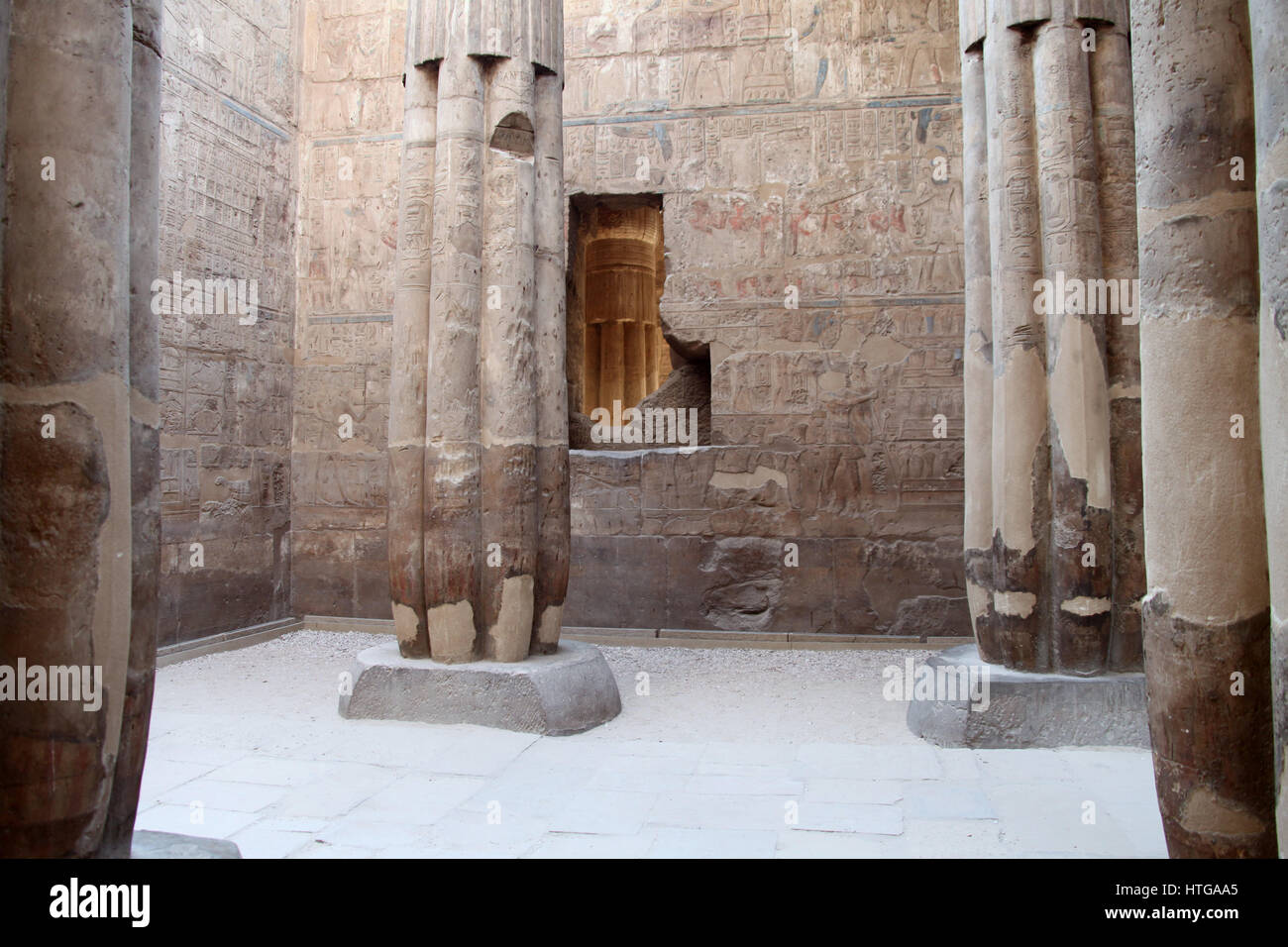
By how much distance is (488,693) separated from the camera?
4.81 m

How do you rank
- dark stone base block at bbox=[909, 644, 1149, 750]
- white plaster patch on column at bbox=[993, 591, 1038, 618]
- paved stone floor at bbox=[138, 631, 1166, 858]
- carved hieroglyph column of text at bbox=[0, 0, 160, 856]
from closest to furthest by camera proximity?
carved hieroglyph column of text at bbox=[0, 0, 160, 856] < paved stone floor at bbox=[138, 631, 1166, 858] < dark stone base block at bbox=[909, 644, 1149, 750] < white plaster patch on column at bbox=[993, 591, 1038, 618]

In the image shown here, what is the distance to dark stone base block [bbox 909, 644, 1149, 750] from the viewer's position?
4.28 meters

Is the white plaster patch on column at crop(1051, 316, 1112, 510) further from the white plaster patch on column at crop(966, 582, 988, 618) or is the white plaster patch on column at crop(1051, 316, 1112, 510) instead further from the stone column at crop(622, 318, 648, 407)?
the stone column at crop(622, 318, 648, 407)

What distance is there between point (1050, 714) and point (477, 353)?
3473 mm

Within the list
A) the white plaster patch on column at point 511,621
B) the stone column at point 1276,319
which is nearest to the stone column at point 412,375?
the white plaster patch on column at point 511,621

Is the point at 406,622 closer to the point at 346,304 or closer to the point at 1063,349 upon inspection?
the point at 1063,349

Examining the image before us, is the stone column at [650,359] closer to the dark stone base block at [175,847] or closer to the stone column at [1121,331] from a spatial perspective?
the stone column at [1121,331]

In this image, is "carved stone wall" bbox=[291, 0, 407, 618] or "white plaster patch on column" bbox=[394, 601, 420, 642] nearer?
"white plaster patch on column" bbox=[394, 601, 420, 642]

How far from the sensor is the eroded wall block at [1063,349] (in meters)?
4.45

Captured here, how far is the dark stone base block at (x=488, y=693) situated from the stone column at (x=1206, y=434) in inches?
125

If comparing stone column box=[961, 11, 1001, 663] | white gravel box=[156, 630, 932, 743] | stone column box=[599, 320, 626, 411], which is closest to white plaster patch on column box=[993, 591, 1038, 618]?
stone column box=[961, 11, 1001, 663]

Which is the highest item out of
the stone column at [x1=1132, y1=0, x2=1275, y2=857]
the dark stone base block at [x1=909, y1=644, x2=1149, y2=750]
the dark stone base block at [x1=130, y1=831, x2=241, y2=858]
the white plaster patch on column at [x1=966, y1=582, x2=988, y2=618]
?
the stone column at [x1=1132, y1=0, x2=1275, y2=857]

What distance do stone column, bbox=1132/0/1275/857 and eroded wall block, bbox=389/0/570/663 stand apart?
351cm
